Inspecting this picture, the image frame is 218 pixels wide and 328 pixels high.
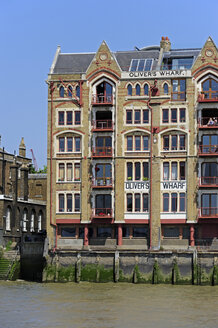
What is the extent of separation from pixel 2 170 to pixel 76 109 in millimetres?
21427

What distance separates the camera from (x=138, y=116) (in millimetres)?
98875

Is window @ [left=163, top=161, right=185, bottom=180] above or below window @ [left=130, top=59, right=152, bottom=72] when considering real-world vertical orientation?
below

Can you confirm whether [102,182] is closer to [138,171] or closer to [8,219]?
[138,171]

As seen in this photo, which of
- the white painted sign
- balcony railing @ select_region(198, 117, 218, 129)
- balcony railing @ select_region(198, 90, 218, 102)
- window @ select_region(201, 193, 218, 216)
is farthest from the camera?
balcony railing @ select_region(198, 90, 218, 102)

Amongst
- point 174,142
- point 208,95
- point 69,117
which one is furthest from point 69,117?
point 208,95

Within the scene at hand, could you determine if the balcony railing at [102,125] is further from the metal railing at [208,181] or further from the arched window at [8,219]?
the arched window at [8,219]

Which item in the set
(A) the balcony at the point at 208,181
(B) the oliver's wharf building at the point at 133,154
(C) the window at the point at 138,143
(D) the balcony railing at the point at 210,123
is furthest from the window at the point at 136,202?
(D) the balcony railing at the point at 210,123

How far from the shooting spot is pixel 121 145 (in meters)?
99.1

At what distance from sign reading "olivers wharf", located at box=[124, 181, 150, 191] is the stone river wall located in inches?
440

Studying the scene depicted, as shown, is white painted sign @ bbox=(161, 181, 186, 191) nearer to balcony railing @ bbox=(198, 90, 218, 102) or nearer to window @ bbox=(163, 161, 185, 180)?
window @ bbox=(163, 161, 185, 180)

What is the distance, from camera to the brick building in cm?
10625

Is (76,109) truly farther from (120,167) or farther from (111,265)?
(111,265)

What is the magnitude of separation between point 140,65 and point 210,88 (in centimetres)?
892

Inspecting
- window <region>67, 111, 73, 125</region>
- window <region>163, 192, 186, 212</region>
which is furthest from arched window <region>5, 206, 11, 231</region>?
window <region>163, 192, 186, 212</region>
